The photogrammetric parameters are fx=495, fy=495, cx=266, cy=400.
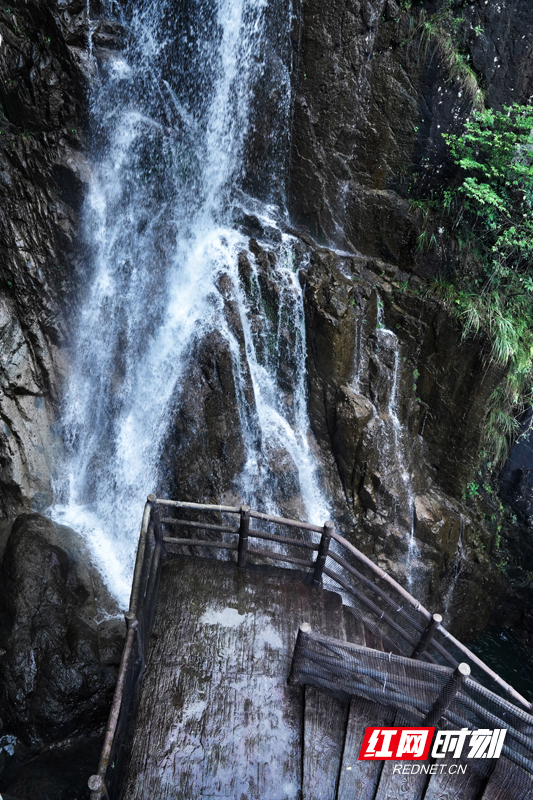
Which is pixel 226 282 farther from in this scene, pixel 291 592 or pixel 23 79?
pixel 291 592

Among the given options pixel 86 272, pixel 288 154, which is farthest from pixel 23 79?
pixel 288 154

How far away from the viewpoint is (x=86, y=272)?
9.53 m

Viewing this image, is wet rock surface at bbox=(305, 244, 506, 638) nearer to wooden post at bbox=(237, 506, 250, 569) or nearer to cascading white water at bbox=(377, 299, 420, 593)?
cascading white water at bbox=(377, 299, 420, 593)

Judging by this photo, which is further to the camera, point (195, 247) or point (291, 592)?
point (195, 247)

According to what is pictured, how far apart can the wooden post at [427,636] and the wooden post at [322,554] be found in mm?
1255

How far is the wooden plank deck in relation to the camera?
4.25 m

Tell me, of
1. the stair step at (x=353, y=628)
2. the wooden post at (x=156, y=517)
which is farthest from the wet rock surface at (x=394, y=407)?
the wooden post at (x=156, y=517)

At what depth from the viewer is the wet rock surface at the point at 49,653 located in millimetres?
6477

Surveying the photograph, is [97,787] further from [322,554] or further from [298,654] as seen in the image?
[322,554]

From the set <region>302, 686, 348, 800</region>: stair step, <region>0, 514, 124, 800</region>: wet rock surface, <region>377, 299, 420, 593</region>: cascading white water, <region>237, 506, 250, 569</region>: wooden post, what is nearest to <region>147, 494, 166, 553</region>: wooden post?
<region>237, 506, 250, 569</region>: wooden post

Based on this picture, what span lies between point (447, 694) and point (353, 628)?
5.56 feet

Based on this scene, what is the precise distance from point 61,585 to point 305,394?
17.3 ft

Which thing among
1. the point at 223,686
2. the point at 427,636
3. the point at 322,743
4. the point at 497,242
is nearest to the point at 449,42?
the point at 497,242

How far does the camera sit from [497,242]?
874cm
